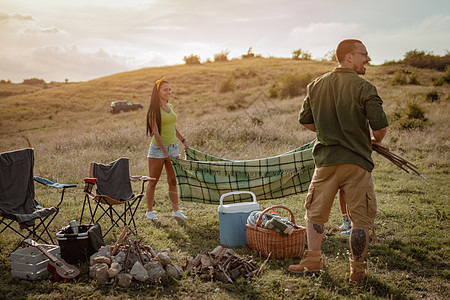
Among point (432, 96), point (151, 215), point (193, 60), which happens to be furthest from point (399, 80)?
point (193, 60)

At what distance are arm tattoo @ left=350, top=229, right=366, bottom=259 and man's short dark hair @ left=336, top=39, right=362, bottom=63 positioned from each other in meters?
1.56

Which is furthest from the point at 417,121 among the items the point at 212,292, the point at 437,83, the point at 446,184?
the point at 437,83

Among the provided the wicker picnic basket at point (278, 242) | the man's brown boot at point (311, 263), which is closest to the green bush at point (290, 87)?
the wicker picnic basket at point (278, 242)

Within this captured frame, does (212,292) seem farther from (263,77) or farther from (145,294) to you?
(263,77)

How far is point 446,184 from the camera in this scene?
→ 24.0 feet

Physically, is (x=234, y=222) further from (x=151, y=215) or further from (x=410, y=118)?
(x=410, y=118)

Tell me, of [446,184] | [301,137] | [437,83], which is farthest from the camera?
[437,83]

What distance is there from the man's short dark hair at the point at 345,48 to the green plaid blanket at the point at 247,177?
169cm

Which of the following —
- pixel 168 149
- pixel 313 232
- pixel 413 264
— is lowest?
pixel 413 264

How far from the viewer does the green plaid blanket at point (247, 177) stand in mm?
4859

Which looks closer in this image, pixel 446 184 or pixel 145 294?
pixel 145 294

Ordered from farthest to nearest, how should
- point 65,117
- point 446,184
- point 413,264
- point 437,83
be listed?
point 65,117, point 437,83, point 446,184, point 413,264

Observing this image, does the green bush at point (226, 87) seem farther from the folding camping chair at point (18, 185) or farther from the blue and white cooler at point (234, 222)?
the blue and white cooler at point (234, 222)

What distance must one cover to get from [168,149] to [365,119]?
10.1 ft
